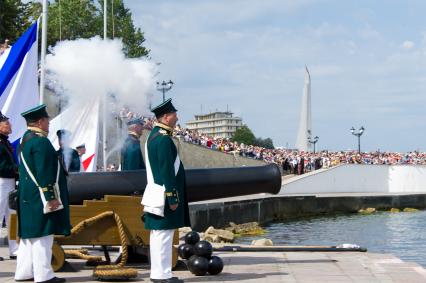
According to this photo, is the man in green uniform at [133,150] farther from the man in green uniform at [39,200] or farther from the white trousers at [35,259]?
the white trousers at [35,259]

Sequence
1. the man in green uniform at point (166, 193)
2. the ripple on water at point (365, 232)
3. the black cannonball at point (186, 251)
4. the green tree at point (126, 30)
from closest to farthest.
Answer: the man in green uniform at point (166, 193) < the black cannonball at point (186, 251) < the ripple on water at point (365, 232) < the green tree at point (126, 30)

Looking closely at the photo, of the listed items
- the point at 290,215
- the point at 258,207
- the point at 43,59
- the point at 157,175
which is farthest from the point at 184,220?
the point at 290,215

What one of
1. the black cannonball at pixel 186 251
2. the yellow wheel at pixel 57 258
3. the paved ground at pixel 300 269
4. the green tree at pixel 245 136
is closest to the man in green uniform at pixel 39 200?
the paved ground at pixel 300 269

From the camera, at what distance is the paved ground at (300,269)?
8539mm

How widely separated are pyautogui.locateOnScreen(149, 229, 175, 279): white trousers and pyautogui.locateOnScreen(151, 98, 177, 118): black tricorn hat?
4.17ft

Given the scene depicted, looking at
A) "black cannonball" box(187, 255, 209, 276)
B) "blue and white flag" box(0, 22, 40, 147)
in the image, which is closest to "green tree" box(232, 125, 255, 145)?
"blue and white flag" box(0, 22, 40, 147)

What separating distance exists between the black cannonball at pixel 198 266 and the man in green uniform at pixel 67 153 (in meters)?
2.57

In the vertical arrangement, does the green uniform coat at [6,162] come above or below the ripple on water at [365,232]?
above

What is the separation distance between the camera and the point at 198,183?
10062mm

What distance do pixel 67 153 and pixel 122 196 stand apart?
2165 mm

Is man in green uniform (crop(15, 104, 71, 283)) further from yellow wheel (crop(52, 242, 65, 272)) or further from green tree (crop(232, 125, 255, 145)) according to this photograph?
green tree (crop(232, 125, 255, 145))

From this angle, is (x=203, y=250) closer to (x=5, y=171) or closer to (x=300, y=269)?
(x=300, y=269)

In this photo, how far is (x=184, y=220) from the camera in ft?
27.6

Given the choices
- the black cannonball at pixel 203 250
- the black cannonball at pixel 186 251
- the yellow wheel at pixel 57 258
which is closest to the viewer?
the black cannonball at pixel 203 250
